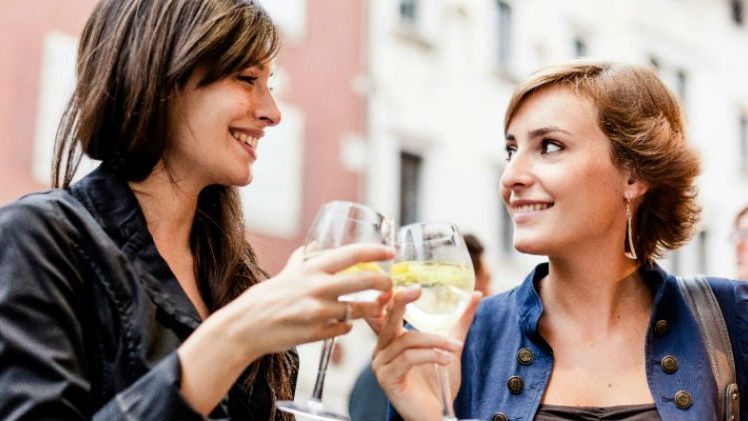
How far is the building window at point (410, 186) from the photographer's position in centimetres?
1223

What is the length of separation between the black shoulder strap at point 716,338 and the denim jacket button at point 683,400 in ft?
0.23

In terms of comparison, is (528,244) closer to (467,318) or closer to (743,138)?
(467,318)

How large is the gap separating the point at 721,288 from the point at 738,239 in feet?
5.51

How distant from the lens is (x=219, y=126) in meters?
2.00

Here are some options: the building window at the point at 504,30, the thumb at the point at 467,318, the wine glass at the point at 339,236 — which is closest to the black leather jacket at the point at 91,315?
the wine glass at the point at 339,236

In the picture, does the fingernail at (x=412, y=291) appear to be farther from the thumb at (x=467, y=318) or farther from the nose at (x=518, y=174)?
the nose at (x=518, y=174)

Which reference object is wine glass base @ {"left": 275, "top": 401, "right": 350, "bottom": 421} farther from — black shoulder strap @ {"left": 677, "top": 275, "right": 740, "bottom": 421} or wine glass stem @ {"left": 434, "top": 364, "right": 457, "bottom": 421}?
black shoulder strap @ {"left": 677, "top": 275, "right": 740, "bottom": 421}

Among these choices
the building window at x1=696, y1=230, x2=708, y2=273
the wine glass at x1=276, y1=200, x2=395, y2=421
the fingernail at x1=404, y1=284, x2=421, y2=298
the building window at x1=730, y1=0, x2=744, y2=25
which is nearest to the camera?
the wine glass at x1=276, y1=200, x2=395, y2=421

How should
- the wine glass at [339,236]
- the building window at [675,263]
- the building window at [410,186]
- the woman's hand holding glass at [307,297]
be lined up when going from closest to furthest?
the woman's hand holding glass at [307,297], the wine glass at [339,236], the building window at [410,186], the building window at [675,263]

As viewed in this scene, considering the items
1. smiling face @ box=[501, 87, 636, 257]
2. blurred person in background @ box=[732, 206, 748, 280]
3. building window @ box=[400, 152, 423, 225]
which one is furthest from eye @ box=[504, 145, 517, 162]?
building window @ box=[400, 152, 423, 225]

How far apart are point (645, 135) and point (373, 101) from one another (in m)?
9.41

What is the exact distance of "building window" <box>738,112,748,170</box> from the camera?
56.5ft

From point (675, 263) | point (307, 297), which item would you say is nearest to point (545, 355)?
point (307, 297)

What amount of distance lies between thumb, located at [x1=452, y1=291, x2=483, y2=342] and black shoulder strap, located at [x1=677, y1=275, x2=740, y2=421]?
58 cm
